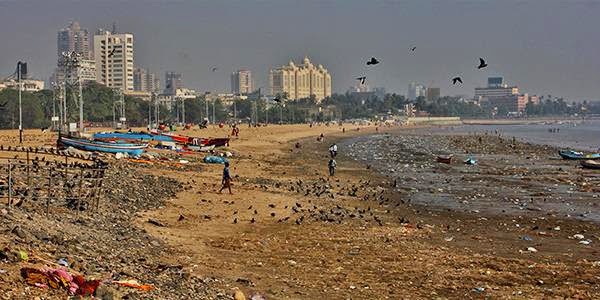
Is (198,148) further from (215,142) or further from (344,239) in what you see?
(344,239)

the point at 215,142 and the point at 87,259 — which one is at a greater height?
the point at 215,142

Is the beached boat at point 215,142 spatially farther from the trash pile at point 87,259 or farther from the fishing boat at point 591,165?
the trash pile at point 87,259

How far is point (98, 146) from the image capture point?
31172 millimetres

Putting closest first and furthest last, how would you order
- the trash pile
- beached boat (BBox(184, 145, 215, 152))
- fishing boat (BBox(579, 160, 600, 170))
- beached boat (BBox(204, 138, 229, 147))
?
the trash pile < fishing boat (BBox(579, 160, 600, 170)) < beached boat (BBox(184, 145, 215, 152)) < beached boat (BBox(204, 138, 229, 147))

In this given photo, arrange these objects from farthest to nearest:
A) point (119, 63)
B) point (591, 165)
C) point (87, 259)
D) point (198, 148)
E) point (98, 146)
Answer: point (119, 63), point (198, 148), point (591, 165), point (98, 146), point (87, 259)

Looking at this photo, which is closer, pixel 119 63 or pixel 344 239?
pixel 344 239

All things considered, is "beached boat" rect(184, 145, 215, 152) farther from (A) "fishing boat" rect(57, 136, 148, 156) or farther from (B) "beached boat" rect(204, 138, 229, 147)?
(A) "fishing boat" rect(57, 136, 148, 156)

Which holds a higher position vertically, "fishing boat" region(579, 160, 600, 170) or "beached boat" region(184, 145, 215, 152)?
"beached boat" region(184, 145, 215, 152)

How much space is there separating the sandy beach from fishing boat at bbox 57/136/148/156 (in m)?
2.84

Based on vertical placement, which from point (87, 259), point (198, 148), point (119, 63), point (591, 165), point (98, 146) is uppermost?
point (119, 63)

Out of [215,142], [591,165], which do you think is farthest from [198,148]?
[591,165]

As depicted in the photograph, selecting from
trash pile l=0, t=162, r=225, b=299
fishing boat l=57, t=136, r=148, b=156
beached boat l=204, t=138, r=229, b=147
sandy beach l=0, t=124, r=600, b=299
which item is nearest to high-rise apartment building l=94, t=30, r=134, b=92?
beached boat l=204, t=138, r=229, b=147

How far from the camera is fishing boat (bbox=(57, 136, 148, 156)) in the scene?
31141mm

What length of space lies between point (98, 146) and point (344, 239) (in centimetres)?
1842
